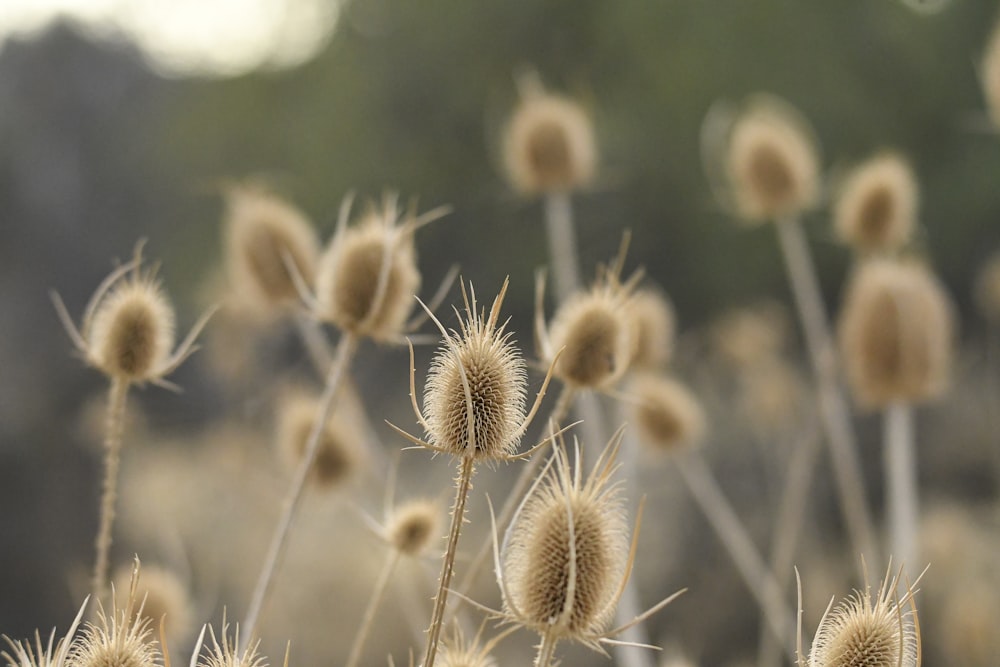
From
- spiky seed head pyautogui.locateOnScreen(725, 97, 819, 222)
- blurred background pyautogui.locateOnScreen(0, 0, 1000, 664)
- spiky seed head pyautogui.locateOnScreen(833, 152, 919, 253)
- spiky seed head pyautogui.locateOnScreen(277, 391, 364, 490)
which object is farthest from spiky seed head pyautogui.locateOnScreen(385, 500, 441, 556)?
blurred background pyautogui.locateOnScreen(0, 0, 1000, 664)

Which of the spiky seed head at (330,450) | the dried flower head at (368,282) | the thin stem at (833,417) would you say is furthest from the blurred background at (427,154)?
the dried flower head at (368,282)

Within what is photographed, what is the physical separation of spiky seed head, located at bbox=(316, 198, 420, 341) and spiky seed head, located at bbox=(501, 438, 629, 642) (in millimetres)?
493

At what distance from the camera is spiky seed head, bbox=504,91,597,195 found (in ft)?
7.68

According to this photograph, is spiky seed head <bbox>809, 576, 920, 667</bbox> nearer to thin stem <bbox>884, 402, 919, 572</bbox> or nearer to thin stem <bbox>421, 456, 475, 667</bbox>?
thin stem <bbox>421, 456, 475, 667</bbox>

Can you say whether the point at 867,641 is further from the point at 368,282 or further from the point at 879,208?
the point at 879,208

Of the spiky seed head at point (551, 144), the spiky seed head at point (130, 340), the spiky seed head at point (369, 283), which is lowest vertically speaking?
the spiky seed head at point (130, 340)

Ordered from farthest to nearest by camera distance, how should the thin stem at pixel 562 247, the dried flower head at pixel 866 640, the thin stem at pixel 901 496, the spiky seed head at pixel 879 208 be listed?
the thin stem at pixel 562 247 → the spiky seed head at pixel 879 208 → the thin stem at pixel 901 496 → the dried flower head at pixel 866 640

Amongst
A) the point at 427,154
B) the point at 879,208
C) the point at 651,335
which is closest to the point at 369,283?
the point at 651,335

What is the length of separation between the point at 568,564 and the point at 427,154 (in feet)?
25.1

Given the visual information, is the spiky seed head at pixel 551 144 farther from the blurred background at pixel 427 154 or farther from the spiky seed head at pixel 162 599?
the blurred background at pixel 427 154

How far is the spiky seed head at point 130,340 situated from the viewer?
1151 millimetres

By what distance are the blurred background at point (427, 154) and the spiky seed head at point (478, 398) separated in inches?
183

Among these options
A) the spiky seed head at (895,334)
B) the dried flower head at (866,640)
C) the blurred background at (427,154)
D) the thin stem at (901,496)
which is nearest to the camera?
the dried flower head at (866,640)

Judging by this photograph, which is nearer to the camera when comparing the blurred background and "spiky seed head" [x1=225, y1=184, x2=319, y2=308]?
"spiky seed head" [x1=225, y1=184, x2=319, y2=308]
